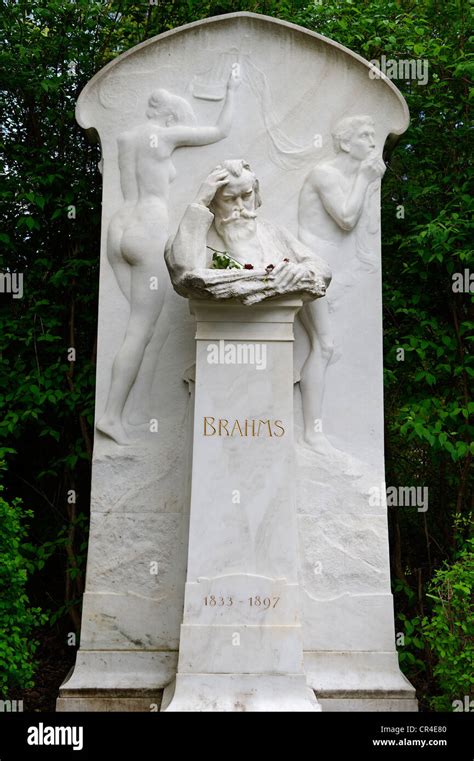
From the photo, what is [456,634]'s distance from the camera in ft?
18.1

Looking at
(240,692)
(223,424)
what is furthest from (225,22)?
(240,692)

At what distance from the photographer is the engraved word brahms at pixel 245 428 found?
5727 millimetres

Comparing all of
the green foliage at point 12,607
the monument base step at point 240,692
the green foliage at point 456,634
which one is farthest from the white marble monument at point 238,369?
the green foliage at point 456,634

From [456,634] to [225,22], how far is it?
4.29 m

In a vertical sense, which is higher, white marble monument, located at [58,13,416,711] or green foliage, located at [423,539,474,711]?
white marble monument, located at [58,13,416,711]

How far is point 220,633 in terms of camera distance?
555 centimetres

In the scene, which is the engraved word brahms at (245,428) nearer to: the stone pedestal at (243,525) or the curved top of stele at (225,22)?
the stone pedestal at (243,525)

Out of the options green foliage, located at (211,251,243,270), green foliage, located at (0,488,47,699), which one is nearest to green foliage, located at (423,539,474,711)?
green foliage, located at (211,251,243,270)

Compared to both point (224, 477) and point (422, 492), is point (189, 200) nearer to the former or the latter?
point (224, 477)

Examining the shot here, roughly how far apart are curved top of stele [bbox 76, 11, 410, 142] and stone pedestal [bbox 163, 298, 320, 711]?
1.82 meters

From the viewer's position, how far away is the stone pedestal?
216 inches

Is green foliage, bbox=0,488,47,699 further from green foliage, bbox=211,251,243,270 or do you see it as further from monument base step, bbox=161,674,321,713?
green foliage, bbox=211,251,243,270

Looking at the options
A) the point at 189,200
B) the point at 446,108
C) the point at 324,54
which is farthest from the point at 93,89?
the point at 446,108

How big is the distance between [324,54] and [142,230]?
1773 mm
